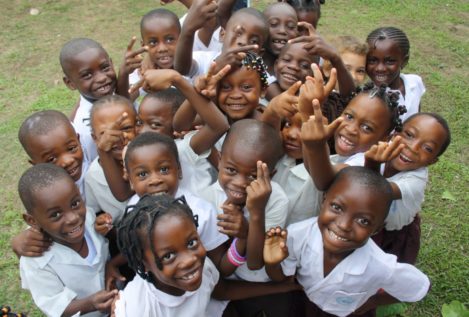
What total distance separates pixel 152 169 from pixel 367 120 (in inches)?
43.6

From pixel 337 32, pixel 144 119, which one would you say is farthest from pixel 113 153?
pixel 337 32

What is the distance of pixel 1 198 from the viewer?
3627 mm

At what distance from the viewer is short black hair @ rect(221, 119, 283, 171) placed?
6.57ft

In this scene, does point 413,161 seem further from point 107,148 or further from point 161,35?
point 161,35

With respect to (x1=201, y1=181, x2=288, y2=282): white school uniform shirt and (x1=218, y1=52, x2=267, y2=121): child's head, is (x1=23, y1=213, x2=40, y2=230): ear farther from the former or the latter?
(x1=218, y1=52, x2=267, y2=121): child's head

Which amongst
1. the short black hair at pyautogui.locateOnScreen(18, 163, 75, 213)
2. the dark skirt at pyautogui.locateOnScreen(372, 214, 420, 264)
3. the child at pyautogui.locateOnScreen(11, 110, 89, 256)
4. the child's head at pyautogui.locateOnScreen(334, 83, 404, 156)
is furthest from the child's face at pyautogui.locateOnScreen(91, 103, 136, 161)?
the dark skirt at pyautogui.locateOnScreen(372, 214, 420, 264)

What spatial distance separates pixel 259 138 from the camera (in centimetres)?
202

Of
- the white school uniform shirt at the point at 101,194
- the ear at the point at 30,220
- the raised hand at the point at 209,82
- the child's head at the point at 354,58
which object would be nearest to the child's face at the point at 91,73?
the white school uniform shirt at the point at 101,194

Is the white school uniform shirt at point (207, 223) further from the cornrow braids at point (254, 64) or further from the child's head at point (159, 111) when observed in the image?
the cornrow braids at point (254, 64)

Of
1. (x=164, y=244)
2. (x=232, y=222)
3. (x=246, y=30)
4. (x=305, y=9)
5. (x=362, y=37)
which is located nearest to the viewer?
(x=164, y=244)

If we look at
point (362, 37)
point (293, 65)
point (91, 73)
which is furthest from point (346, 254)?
point (362, 37)

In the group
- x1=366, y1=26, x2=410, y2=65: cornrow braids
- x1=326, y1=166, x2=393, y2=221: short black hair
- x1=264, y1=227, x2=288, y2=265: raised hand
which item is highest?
x1=366, y1=26, x2=410, y2=65: cornrow braids

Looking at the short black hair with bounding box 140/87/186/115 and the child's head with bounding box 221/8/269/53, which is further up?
the child's head with bounding box 221/8/269/53

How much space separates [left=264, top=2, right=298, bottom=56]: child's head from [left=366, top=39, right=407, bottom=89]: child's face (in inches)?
22.0
